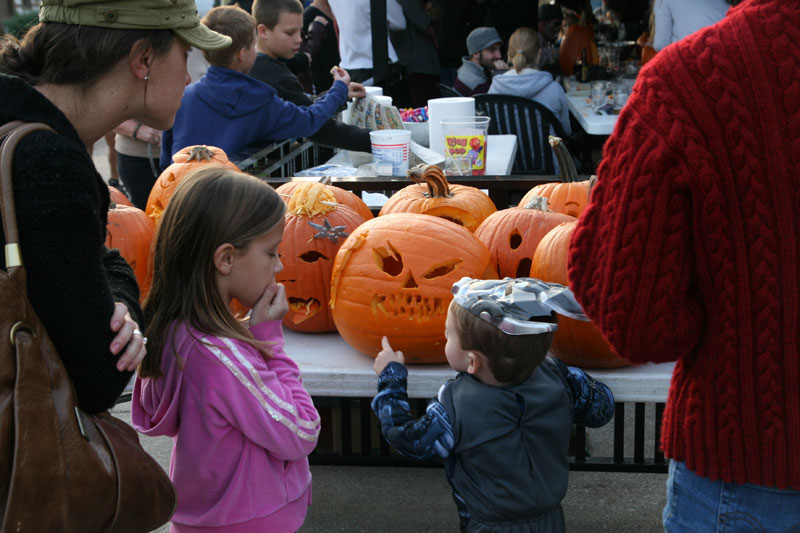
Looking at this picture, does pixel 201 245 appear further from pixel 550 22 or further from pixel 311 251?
pixel 550 22

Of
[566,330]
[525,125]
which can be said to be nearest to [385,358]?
[566,330]

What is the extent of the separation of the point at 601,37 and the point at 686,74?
11.0 metres

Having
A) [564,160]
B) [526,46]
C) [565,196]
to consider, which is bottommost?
[565,196]

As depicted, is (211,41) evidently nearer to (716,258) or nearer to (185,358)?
(185,358)

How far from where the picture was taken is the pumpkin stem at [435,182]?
2.78 metres

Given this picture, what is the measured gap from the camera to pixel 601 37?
11469mm

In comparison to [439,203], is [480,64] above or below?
above

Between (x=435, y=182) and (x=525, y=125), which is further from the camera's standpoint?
(x=525, y=125)

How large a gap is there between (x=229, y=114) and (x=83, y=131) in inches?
102

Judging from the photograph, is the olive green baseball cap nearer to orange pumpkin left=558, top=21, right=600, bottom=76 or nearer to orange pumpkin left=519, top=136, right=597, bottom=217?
orange pumpkin left=519, top=136, right=597, bottom=217

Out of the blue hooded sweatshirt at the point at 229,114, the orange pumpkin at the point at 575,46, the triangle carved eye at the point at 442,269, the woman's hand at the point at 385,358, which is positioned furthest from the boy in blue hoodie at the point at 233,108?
the orange pumpkin at the point at 575,46

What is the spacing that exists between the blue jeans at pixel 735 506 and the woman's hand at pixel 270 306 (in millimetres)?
926

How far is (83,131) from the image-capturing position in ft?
4.96

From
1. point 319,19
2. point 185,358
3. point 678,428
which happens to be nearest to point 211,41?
point 185,358
